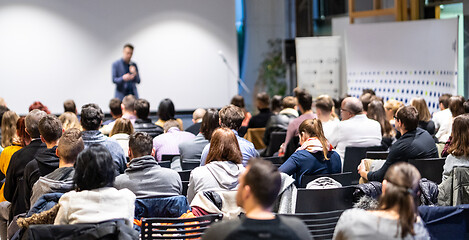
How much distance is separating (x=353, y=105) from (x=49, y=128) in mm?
3258

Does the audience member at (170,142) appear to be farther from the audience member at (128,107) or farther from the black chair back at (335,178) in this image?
the black chair back at (335,178)

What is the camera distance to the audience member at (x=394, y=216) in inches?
105

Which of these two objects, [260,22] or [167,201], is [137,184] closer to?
[167,201]

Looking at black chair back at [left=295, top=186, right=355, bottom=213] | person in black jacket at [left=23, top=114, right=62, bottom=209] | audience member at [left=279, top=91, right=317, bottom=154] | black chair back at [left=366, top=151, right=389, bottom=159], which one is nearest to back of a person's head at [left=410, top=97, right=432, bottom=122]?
audience member at [left=279, top=91, right=317, bottom=154]

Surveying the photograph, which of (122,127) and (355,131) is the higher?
(122,127)

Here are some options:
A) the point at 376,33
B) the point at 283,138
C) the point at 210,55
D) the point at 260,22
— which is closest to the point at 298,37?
the point at 260,22

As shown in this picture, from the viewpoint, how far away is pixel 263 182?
2.55 meters

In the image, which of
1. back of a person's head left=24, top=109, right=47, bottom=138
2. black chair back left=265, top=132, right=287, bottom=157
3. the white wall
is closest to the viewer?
back of a person's head left=24, top=109, right=47, bottom=138

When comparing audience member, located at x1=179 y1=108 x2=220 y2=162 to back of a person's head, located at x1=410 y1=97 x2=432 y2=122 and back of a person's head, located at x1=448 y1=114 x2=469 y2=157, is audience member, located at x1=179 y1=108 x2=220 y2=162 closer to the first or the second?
back of a person's head, located at x1=448 y1=114 x2=469 y2=157

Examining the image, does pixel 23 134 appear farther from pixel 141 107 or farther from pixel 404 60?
pixel 404 60

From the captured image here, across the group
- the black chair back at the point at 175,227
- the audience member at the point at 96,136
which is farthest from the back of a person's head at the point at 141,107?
the black chair back at the point at 175,227

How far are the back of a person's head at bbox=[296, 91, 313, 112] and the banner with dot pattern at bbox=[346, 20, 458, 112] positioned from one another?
2626mm

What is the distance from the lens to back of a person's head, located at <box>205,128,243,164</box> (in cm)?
439

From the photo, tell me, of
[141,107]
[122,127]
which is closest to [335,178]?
[122,127]
